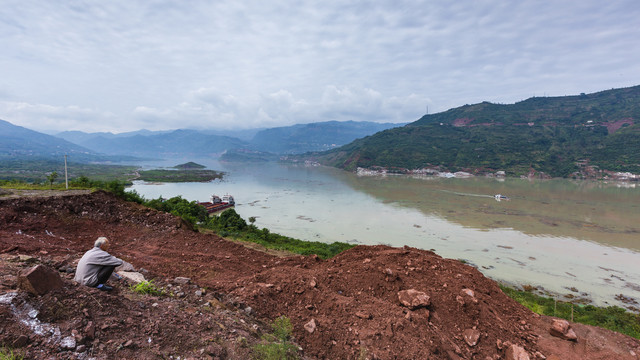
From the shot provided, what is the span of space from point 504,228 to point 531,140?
79.1 m

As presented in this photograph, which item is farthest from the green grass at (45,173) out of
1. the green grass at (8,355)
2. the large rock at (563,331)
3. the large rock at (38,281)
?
the large rock at (563,331)

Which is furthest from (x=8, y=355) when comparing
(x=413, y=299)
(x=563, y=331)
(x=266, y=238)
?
(x=266, y=238)

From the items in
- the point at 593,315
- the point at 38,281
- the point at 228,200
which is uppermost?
the point at 38,281

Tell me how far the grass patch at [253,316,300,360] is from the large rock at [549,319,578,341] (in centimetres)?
549

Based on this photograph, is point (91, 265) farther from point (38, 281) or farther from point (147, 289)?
point (147, 289)

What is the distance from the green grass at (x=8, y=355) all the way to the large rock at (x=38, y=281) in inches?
27.3

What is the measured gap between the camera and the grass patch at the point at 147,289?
428 cm

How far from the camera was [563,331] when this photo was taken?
18.3ft

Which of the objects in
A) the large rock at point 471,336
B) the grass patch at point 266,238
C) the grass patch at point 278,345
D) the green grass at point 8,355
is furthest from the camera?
the grass patch at point 266,238

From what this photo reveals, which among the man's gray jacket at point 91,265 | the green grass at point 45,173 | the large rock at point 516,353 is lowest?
the green grass at point 45,173

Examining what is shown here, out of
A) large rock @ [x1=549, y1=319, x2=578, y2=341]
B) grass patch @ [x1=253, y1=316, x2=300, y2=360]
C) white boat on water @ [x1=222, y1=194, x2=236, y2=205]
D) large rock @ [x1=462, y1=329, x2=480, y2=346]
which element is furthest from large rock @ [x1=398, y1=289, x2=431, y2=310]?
white boat on water @ [x1=222, y1=194, x2=236, y2=205]

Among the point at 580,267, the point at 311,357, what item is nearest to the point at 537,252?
the point at 580,267

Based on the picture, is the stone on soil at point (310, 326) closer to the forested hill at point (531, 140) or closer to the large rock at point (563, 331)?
the large rock at point (563, 331)

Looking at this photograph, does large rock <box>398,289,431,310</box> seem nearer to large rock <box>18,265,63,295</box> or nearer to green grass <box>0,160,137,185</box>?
large rock <box>18,265,63,295</box>
